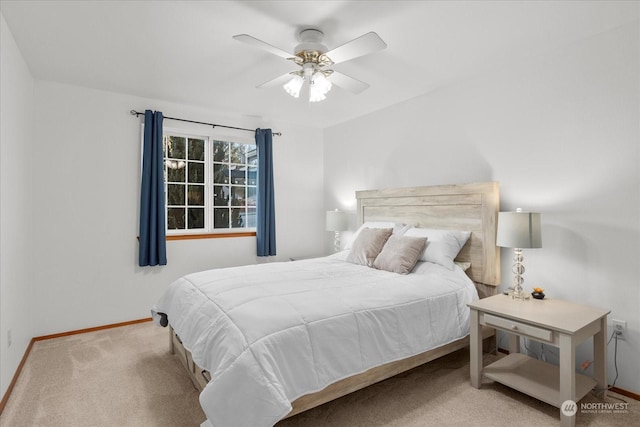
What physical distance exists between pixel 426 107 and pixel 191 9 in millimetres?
2422

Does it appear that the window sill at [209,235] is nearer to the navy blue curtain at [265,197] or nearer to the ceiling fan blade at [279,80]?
the navy blue curtain at [265,197]

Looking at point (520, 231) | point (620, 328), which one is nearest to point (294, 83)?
point (520, 231)

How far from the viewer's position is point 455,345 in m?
2.50

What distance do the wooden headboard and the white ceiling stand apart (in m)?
1.06

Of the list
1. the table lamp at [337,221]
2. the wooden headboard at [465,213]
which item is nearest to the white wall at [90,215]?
the table lamp at [337,221]

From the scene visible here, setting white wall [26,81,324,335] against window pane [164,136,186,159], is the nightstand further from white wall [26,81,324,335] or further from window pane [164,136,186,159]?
window pane [164,136,186,159]

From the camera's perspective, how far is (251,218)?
4.60 metres

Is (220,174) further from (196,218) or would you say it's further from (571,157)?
(571,157)

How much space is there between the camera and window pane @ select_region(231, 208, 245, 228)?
175 inches

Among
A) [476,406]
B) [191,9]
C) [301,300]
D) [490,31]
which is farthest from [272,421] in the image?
[490,31]

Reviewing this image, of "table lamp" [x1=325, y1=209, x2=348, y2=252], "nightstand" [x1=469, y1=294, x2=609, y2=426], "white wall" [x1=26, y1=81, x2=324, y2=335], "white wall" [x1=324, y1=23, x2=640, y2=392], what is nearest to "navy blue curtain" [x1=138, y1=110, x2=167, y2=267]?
"white wall" [x1=26, y1=81, x2=324, y2=335]

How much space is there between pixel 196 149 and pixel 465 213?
315 cm

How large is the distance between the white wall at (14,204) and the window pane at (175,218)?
49.5 inches

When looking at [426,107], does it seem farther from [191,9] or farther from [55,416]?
[55,416]
